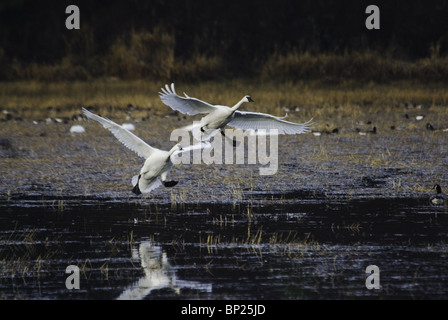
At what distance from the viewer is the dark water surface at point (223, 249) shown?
721 cm

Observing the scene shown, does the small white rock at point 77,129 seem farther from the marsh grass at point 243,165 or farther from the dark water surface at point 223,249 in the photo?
the dark water surface at point 223,249

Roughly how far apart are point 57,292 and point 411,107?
1598 cm

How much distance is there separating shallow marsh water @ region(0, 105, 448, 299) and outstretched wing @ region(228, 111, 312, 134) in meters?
0.67

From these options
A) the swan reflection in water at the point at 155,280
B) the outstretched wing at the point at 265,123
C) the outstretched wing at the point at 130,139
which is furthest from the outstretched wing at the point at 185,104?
the swan reflection in water at the point at 155,280

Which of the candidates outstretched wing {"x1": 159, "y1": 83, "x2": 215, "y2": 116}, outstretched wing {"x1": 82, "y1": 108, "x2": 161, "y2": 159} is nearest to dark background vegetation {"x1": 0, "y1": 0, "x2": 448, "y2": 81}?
outstretched wing {"x1": 159, "y1": 83, "x2": 215, "y2": 116}

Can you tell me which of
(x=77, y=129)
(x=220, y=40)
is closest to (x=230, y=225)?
(x=77, y=129)

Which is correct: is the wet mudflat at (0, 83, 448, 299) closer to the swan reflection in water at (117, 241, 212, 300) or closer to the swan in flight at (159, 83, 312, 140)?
the swan reflection in water at (117, 241, 212, 300)

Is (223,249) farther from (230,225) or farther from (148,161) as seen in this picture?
(148,161)

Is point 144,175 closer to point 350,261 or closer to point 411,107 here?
point 350,261

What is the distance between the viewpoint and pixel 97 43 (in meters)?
31.8

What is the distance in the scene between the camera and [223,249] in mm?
8625

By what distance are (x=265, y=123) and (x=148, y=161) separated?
277cm

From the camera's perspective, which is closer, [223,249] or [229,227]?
[223,249]
